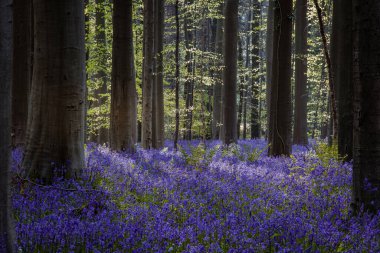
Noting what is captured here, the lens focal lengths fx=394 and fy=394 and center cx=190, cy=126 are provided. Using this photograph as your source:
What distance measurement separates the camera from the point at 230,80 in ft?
52.6

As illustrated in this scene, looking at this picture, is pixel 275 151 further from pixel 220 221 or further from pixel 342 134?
pixel 220 221

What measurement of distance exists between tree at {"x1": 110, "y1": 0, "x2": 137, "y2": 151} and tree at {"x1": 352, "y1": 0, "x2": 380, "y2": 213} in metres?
6.70

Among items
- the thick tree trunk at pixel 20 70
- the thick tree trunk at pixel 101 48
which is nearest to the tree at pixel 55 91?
the thick tree trunk at pixel 20 70

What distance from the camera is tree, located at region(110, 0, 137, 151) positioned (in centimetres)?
1048

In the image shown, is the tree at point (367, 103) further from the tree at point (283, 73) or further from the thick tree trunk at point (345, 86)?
the tree at point (283, 73)

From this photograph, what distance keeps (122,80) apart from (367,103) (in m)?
7.13

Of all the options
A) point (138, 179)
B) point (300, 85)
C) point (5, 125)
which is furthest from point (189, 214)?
point (300, 85)

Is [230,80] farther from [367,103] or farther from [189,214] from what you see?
[189,214]

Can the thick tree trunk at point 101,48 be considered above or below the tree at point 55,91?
above

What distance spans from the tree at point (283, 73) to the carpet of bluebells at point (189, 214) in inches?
154

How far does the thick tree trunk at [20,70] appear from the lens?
11.0 m

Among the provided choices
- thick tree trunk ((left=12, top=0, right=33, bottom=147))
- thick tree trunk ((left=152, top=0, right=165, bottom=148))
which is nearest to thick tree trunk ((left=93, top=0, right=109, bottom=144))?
thick tree trunk ((left=152, top=0, right=165, bottom=148))

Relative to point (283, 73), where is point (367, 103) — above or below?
below

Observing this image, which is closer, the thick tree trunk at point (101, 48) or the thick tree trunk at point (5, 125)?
the thick tree trunk at point (5, 125)
